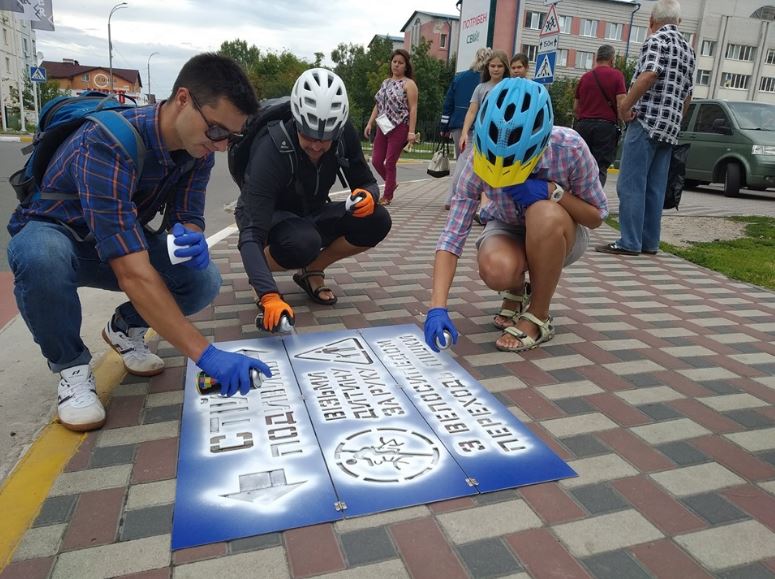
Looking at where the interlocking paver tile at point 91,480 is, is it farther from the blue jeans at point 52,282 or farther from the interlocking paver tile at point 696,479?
the interlocking paver tile at point 696,479

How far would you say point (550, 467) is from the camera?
2.04 metres

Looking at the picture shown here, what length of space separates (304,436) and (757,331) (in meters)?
2.91

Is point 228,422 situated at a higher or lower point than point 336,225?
lower

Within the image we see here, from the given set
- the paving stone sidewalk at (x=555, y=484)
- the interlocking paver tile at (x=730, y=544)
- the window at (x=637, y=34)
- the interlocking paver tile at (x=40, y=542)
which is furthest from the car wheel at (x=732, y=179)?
the window at (x=637, y=34)

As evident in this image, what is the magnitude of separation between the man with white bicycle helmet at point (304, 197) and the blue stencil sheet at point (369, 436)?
1.16 ft

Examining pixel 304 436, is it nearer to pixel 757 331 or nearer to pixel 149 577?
pixel 149 577

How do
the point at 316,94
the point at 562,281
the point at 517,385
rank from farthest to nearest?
the point at 562,281
the point at 316,94
the point at 517,385

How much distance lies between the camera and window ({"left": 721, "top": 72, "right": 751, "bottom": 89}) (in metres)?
50.5

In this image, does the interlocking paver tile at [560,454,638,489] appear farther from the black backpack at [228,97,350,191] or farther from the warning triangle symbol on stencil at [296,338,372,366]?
the black backpack at [228,97,350,191]

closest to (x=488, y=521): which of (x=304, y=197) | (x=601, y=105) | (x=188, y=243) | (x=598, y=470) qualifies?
(x=598, y=470)

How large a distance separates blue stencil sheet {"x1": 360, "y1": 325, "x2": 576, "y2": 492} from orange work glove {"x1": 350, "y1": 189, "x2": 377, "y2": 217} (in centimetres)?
78

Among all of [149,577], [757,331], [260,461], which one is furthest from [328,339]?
[757,331]

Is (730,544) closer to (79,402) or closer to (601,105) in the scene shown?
(79,402)

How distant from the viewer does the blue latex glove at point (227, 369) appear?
2012 mm
